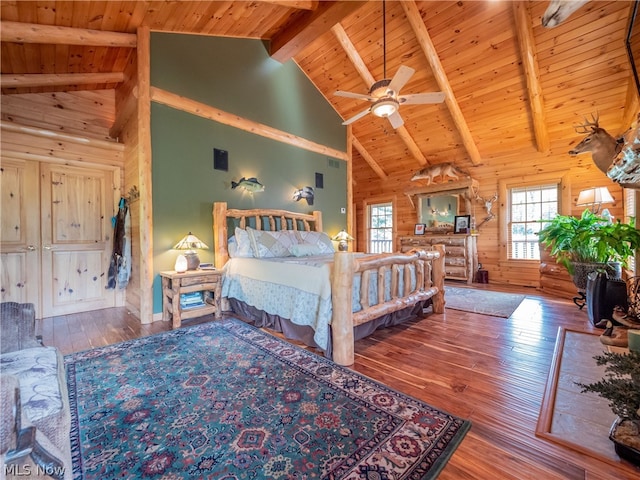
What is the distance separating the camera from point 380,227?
819 cm

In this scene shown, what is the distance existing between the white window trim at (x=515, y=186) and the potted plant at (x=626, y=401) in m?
5.05

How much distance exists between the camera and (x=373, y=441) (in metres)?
1.39

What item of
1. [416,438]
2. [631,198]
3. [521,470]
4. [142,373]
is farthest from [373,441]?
[631,198]

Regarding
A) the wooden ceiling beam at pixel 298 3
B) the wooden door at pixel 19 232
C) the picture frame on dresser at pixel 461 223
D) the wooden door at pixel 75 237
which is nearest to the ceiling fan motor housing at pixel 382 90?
the wooden ceiling beam at pixel 298 3

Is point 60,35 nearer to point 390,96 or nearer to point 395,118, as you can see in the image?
point 390,96

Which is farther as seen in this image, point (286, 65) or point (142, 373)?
point (286, 65)

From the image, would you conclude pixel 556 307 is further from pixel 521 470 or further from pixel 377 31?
Result: pixel 377 31

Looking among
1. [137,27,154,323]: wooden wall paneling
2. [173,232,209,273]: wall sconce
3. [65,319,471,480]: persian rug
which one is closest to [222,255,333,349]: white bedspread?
[65,319,471,480]: persian rug

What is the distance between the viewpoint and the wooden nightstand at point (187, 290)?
318 centimetres

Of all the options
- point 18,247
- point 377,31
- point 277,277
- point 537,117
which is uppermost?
point 377,31

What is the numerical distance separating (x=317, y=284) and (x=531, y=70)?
15.5ft

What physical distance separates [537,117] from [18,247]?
25.9 ft

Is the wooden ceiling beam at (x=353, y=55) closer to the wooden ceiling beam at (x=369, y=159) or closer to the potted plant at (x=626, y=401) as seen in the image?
the wooden ceiling beam at (x=369, y=159)

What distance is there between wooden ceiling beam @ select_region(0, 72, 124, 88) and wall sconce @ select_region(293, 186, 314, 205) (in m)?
3.07
